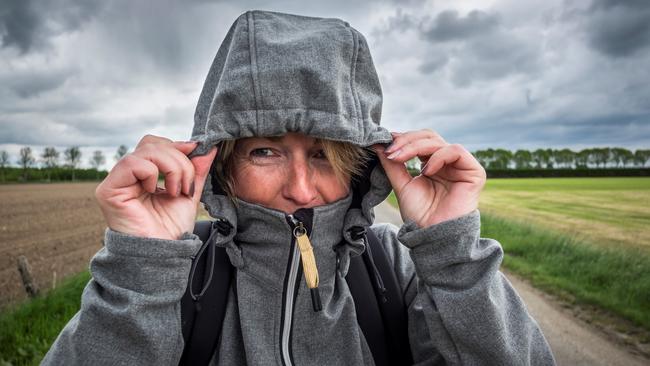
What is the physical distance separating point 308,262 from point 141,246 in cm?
75

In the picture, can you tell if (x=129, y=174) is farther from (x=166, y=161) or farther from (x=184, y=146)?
(x=184, y=146)

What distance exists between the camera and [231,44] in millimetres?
1770

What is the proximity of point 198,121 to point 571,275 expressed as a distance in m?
7.62

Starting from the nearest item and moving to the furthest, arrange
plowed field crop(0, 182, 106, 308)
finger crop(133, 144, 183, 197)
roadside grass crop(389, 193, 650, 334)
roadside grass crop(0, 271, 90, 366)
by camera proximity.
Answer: finger crop(133, 144, 183, 197)
roadside grass crop(0, 271, 90, 366)
roadside grass crop(389, 193, 650, 334)
plowed field crop(0, 182, 106, 308)

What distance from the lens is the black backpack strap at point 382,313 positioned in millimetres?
1820

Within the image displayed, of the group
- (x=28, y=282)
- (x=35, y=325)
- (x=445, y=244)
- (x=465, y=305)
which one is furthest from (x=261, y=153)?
(x=28, y=282)

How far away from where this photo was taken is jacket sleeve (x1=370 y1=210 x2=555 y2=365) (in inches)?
61.7

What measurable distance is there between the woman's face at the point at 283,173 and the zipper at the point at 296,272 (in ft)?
0.33

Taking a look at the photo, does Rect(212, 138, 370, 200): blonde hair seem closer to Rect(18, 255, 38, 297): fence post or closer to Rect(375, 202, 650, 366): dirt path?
Rect(375, 202, 650, 366): dirt path

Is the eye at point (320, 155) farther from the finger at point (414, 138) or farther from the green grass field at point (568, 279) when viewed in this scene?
the green grass field at point (568, 279)

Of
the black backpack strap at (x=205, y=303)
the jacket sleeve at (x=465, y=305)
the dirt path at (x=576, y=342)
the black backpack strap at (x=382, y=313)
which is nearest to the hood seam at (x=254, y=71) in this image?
the black backpack strap at (x=205, y=303)

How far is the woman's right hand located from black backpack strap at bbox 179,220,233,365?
225 millimetres

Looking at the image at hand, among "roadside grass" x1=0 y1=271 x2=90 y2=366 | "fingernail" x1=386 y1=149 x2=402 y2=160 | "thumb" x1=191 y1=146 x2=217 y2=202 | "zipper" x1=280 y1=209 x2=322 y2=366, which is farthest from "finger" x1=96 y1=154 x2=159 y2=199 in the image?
"roadside grass" x1=0 y1=271 x2=90 y2=366

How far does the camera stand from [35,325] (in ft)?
16.1
